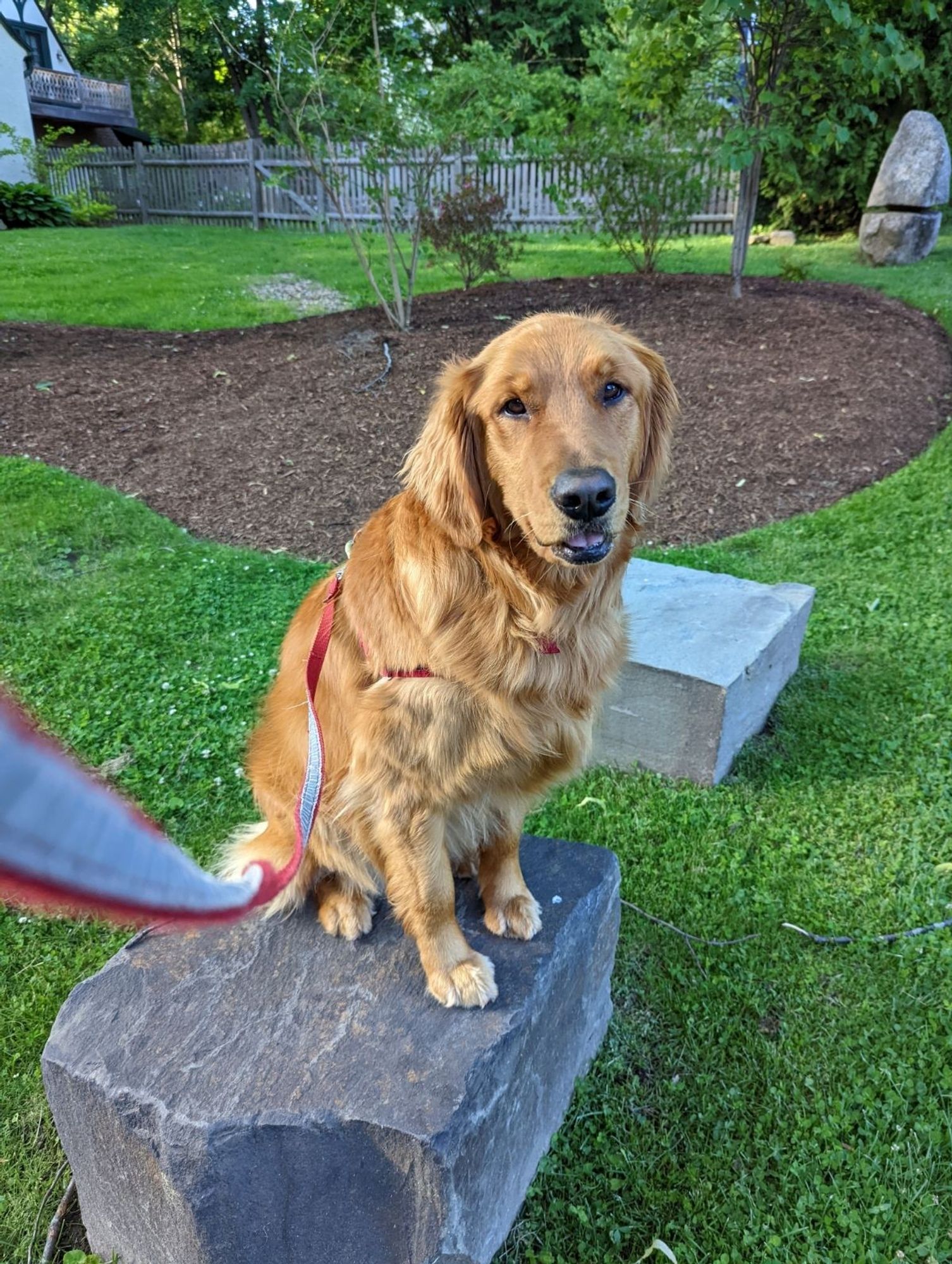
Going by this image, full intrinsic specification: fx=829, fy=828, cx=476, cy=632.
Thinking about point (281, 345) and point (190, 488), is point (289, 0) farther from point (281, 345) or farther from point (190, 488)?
point (190, 488)

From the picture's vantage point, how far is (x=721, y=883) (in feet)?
9.93

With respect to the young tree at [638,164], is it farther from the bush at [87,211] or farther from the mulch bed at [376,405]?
the bush at [87,211]

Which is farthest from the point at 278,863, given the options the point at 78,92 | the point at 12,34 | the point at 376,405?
the point at 78,92

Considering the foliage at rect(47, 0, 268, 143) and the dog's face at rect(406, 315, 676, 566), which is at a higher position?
the foliage at rect(47, 0, 268, 143)

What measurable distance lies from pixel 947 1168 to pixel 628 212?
1071 cm

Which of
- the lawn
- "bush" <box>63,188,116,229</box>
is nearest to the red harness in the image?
the lawn

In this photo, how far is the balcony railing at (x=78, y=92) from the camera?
26.5 metres

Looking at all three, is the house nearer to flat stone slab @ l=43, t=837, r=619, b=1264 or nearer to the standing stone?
the standing stone

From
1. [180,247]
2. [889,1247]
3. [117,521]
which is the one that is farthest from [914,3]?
[180,247]

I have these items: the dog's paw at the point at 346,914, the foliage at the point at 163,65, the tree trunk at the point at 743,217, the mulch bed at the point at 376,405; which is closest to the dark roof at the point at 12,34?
the foliage at the point at 163,65

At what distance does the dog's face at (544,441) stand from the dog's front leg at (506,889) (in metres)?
0.83

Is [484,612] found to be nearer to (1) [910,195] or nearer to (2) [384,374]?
(2) [384,374]

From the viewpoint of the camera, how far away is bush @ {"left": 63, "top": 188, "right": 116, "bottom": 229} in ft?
63.0

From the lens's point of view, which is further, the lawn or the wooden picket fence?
the wooden picket fence
